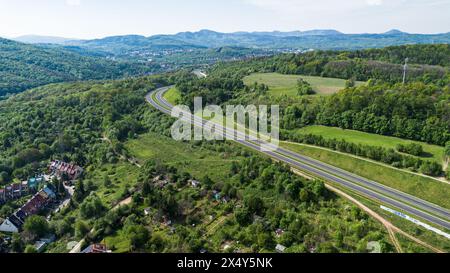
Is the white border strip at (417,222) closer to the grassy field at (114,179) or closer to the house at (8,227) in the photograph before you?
the grassy field at (114,179)

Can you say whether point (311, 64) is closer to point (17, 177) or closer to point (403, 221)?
point (403, 221)

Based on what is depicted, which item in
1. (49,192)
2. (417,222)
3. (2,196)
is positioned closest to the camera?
(417,222)

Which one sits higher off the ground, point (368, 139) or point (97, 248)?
point (368, 139)

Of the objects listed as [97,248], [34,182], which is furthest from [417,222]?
[34,182]

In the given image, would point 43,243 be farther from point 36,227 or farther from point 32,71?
point 32,71

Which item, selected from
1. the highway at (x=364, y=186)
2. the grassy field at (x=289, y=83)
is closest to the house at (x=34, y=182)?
the highway at (x=364, y=186)
